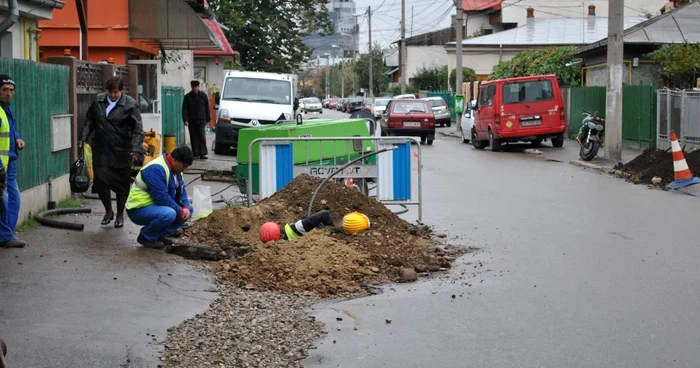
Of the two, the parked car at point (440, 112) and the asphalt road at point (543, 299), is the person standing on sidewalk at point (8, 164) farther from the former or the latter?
the parked car at point (440, 112)

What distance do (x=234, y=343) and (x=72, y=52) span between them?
1947 centimetres

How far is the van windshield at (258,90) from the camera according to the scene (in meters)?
29.0

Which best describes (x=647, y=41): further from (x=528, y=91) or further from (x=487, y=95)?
(x=487, y=95)

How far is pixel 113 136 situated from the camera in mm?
12297

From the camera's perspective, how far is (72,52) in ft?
82.6

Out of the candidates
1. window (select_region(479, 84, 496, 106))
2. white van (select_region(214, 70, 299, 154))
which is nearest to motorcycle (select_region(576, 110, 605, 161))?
window (select_region(479, 84, 496, 106))

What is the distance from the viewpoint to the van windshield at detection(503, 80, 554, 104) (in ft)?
98.9

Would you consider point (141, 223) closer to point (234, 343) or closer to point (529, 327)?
point (234, 343)

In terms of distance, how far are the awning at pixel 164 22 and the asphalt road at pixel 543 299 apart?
11.2m

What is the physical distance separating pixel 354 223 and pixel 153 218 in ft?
6.89

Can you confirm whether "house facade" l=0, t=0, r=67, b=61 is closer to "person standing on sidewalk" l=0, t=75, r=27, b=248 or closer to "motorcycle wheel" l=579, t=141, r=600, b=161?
"person standing on sidewalk" l=0, t=75, r=27, b=248

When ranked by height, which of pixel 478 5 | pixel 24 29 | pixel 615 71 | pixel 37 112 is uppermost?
pixel 478 5

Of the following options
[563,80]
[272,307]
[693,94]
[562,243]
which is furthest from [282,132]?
[563,80]

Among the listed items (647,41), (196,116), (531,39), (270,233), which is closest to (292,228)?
(270,233)
